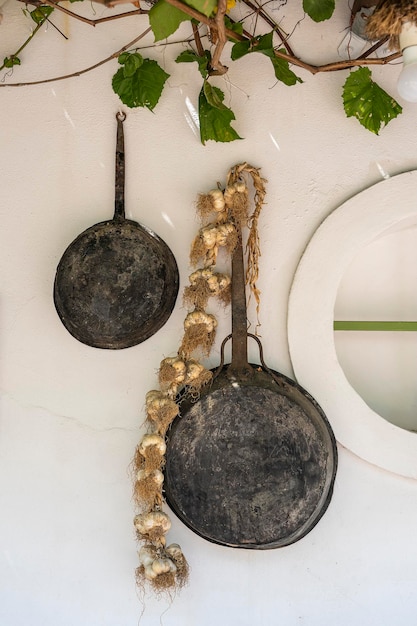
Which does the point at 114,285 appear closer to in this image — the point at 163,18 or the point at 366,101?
the point at 163,18

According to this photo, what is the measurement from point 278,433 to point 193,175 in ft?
2.34

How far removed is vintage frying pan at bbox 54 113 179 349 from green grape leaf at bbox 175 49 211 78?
1.38 feet

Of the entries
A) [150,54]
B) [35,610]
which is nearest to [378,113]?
[150,54]

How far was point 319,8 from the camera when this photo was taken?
162 centimetres

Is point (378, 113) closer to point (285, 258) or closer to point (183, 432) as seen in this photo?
point (285, 258)

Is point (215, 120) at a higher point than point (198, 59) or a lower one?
lower

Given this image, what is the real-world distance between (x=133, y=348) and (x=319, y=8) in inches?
38.5

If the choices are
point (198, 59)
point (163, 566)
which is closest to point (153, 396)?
point (163, 566)

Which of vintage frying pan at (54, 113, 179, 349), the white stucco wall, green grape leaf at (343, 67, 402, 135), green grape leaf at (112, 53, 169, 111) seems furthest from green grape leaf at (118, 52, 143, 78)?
green grape leaf at (343, 67, 402, 135)

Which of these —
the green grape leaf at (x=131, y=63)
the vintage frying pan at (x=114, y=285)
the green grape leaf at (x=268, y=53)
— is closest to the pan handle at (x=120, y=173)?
the vintage frying pan at (x=114, y=285)

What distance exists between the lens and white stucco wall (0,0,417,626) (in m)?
1.70

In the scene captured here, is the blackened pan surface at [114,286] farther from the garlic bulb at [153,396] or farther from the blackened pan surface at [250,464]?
the blackened pan surface at [250,464]

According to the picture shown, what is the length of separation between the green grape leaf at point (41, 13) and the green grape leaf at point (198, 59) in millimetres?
387

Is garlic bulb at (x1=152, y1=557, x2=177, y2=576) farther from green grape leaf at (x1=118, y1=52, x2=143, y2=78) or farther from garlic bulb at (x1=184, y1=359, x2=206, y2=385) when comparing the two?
green grape leaf at (x1=118, y1=52, x2=143, y2=78)
